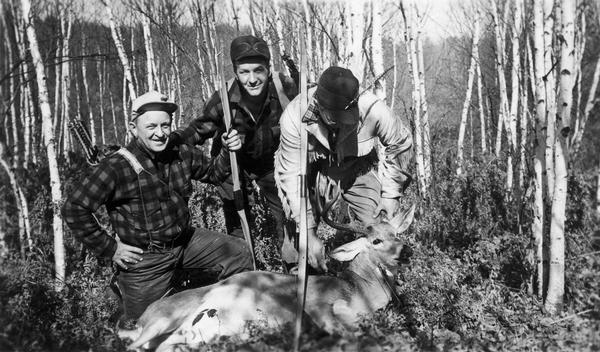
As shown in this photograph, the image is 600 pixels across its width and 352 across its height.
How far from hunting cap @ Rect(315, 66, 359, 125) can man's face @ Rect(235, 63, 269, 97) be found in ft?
3.11

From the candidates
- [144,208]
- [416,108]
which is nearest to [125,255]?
[144,208]

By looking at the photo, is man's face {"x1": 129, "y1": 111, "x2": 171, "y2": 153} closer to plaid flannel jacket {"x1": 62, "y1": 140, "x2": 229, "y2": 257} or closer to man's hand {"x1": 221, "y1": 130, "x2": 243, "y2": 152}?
plaid flannel jacket {"x1": 62, "y1": 140, "x2": 229, "y2": 257}

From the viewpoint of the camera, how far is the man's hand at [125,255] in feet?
13.3

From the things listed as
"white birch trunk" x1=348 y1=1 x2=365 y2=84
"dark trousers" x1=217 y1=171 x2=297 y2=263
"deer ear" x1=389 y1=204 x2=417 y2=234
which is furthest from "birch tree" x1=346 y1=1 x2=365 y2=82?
"deer ear" x1=389 y1=204 x2=417 y2=234

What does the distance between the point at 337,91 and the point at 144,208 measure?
1880 mm

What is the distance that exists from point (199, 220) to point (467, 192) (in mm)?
3589

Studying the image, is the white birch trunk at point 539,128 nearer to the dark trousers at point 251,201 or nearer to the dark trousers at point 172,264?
the dark trousers at point 251,201

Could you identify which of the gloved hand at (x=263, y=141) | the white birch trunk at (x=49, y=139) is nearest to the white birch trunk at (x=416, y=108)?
the gloved hand at (x=263, y=141)

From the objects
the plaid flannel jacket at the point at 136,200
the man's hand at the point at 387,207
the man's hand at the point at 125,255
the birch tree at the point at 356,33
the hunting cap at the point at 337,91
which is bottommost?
the man's hand at the point at 125,255

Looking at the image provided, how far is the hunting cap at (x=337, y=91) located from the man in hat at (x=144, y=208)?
1.32 metres

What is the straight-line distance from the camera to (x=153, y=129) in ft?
13.3

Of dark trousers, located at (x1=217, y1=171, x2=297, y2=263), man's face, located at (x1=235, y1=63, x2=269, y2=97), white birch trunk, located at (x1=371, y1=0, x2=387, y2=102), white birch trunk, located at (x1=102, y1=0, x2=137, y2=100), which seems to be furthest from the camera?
white birch trunk, located at (x1=102, y1=0, x2=137, y2=100)

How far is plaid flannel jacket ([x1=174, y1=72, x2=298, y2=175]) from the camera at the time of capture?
4852 millimetres

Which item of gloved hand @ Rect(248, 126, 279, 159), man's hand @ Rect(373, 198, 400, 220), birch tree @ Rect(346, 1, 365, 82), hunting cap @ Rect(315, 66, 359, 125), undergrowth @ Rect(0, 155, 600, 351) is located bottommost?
undergrowth @ Rect(0, 155, 600, 351)
